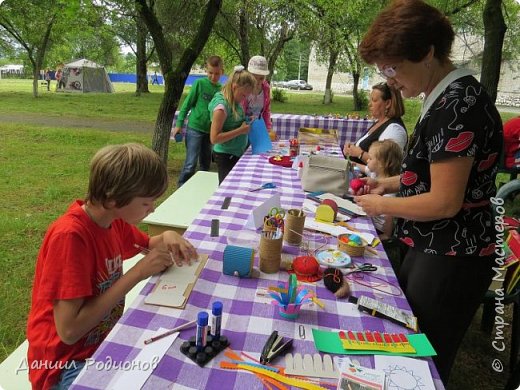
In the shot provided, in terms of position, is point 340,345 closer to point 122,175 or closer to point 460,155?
point 460,155

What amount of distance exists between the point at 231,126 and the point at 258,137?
1.24ft

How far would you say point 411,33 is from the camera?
51.6 inches

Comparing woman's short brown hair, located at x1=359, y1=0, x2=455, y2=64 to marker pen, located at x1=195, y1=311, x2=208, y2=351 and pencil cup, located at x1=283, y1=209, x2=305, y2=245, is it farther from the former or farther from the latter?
marker pen, located at x1=195, y1=311, x2=208, y2=351

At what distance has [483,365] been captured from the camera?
242 cm

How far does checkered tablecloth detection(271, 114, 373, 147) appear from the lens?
19.4 feet

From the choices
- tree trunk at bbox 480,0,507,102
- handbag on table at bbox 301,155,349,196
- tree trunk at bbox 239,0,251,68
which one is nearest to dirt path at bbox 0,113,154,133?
tree trunk at bbox 239,0,251,68

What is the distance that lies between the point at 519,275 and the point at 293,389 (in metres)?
1.65

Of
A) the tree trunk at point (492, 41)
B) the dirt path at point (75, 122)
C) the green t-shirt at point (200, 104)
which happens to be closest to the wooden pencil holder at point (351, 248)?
the green t-shirt at point (200, 104)

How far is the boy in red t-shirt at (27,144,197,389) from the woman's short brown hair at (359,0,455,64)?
897mm

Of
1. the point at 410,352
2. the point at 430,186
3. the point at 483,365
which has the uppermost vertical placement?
the point at 430,186

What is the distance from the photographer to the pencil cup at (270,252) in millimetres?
1454

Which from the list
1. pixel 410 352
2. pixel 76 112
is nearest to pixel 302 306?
pixel 410 352

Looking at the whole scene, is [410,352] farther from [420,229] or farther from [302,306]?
[420,229]

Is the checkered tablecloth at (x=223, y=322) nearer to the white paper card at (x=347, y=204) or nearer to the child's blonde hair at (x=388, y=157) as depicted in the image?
the white paper card at (x=347, y=204)
